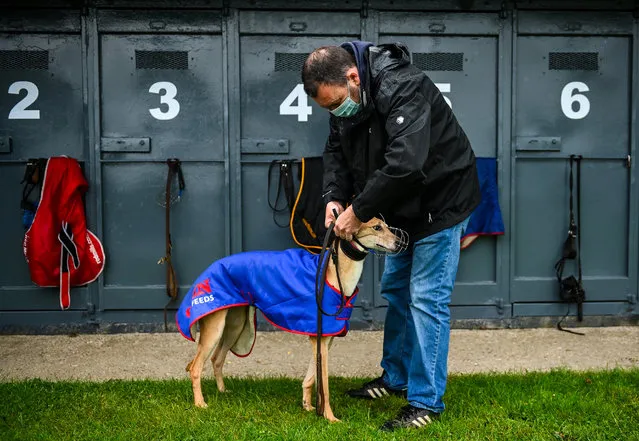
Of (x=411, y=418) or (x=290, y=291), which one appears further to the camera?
(x=290, y=291)

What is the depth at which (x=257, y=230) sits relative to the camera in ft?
20.6

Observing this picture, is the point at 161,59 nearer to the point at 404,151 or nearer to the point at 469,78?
the point at 469,78

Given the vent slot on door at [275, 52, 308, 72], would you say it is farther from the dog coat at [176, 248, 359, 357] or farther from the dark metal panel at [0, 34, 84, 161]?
the dog coat at [176, 248, 359, 357]

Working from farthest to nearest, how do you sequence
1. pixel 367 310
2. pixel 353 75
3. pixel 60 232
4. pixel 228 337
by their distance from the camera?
pixel 367 310, pixel 60 232, pixel 228 337, pixel 353 75

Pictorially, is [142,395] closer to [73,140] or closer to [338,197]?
[338,197]

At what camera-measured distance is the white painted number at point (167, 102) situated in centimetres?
618

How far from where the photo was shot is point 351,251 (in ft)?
13.1

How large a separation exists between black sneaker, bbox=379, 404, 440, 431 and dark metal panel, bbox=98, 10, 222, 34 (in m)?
3.66

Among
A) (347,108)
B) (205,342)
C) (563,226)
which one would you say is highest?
(347,108)

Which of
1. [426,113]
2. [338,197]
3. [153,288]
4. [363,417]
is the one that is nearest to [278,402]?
[363,417]

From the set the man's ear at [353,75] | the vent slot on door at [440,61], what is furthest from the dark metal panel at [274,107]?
the man's ear at [353,75]

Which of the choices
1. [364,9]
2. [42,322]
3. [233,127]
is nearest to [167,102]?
[233,127]

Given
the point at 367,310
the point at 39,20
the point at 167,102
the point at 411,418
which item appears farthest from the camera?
the point at 367,310

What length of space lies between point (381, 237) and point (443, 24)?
298 centimetres
